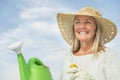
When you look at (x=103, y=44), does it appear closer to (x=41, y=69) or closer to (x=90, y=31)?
(x=90, y=31)

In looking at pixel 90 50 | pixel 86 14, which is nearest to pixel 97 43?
pixel 90 50

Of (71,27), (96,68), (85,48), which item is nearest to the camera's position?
(96,68)

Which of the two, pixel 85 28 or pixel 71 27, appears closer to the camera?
pixel 85 28

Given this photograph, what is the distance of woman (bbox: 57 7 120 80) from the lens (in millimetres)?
2514

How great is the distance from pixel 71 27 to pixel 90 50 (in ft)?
0.86

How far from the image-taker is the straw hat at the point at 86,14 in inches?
104

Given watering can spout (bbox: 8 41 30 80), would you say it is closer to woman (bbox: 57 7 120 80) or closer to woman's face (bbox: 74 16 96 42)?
woman (bbox: 57 7 120 80)

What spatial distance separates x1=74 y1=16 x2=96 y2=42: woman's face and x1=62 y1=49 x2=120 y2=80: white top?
12 cm

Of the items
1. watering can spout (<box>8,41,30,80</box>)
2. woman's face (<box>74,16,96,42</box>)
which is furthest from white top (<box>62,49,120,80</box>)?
watering can spout (<box>8,41,30,80</box>)

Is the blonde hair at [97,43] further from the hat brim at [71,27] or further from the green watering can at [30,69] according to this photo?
the green watering can at [30,69]

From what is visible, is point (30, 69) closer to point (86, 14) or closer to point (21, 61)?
point (21, 61)

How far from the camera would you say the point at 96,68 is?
2518 millimetres

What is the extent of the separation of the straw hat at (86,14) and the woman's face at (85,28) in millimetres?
35

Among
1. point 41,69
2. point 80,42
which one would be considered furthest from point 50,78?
point 80,42
